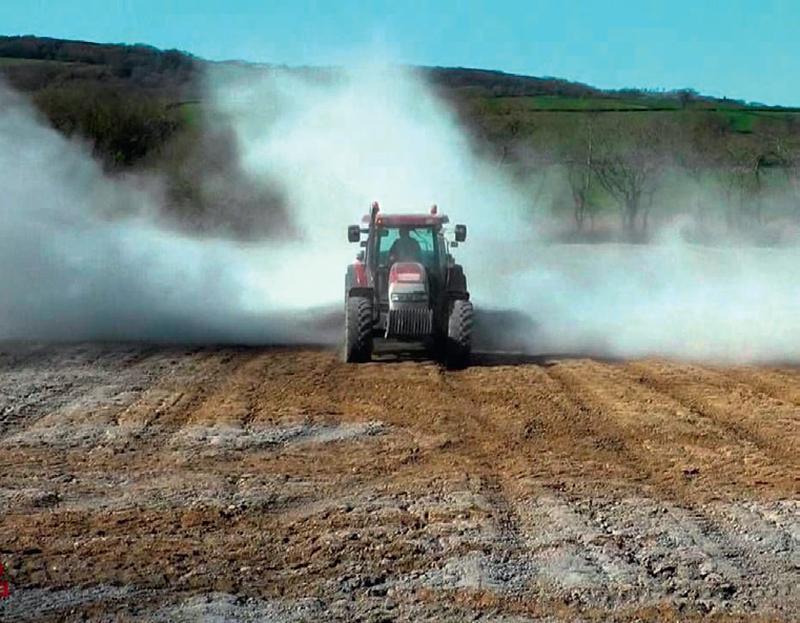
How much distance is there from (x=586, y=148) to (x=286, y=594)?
4980cm

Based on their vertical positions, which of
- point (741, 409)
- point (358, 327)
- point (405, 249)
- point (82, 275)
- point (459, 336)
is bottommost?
point (741, 409)

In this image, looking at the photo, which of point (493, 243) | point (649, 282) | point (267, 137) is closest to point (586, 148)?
point (493, 243)

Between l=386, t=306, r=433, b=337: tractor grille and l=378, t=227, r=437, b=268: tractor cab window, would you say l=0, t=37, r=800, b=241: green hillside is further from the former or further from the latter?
l=386, t=306, r=433, b=337: tractor grille

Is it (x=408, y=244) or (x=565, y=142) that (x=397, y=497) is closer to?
(x=408, y=244)

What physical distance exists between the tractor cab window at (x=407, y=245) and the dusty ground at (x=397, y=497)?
8.51 feet

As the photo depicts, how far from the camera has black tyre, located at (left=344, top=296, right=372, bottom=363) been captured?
14617 millimetres

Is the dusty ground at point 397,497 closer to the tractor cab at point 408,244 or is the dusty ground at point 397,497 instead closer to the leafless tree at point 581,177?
the tractor cab at point 408,244

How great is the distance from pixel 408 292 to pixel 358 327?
82 centimetres

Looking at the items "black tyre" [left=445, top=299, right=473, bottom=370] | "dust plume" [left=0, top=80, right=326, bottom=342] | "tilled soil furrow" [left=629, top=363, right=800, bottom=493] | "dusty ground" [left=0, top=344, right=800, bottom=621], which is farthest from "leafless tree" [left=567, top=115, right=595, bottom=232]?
"dusty ground" [left=0, top=344, right=800, bottom=621]

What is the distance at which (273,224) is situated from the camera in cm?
3862

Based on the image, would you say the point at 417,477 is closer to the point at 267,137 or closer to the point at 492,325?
the point at 492,325

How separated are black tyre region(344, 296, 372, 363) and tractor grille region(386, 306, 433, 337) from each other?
0.95ft

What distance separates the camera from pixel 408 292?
14570 mm

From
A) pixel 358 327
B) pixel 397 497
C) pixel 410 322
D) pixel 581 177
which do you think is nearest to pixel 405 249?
pixel 410 322
